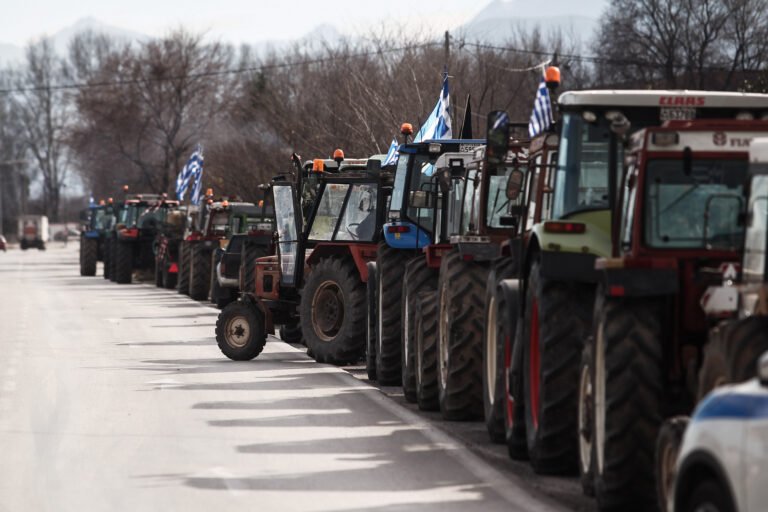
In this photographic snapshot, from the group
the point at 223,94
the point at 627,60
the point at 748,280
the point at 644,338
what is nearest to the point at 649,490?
the point at 644,338

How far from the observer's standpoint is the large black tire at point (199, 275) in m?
42.8

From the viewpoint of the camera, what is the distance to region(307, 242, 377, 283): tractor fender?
23094 mm

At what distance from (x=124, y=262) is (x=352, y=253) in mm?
32081

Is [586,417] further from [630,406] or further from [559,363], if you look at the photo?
[630,406]

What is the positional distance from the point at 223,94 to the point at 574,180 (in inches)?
3306

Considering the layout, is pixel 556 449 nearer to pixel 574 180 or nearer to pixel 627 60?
pixel 574 180

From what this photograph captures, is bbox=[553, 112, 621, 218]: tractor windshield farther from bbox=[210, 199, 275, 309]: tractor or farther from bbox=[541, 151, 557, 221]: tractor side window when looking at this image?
bbox=[210, 199, 275, 309]: tractor

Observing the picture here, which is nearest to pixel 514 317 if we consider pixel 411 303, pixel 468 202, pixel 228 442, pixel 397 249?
pixel 228 442

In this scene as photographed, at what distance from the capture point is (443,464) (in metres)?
13.0

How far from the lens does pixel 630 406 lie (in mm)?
10312

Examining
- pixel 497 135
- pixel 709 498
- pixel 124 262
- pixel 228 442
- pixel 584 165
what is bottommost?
pixel 228 442

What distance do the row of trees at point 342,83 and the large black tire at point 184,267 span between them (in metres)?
5.37

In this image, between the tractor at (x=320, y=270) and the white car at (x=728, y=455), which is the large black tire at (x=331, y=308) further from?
the white car at (x=728, y=455)

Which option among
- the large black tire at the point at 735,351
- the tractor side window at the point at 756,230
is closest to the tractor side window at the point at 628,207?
the tractor side window at the point at 756,230
